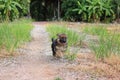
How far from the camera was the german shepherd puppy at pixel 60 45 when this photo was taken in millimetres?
9039

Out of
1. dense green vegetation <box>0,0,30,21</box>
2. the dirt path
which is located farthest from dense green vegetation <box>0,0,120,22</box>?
the dirt path

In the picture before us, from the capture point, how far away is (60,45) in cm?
916

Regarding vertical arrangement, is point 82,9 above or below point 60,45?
below

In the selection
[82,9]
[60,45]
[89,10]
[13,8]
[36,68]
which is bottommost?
[89,10]

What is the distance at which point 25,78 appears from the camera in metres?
→ 7.35

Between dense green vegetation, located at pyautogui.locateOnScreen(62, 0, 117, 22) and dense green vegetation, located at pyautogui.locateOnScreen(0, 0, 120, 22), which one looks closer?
dense green vegetation, located at pyautogui.locateOnScreen(0, 0, 120, 22)

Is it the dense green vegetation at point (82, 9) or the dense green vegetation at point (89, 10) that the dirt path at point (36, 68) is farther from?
the dense green vegetation at point (89, 10)

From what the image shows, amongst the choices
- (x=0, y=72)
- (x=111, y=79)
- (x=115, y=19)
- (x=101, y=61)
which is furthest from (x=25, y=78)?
(x=115, y=19)

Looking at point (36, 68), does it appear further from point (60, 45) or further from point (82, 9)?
point (82, 9)

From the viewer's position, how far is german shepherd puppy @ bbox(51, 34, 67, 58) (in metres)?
9.04

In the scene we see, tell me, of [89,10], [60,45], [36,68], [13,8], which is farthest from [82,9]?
[36,68]

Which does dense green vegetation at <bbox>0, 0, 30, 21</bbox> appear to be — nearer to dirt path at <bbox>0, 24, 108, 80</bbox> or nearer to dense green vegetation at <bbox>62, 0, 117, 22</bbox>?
dense green vegetation at <bbox>62, 0, 117, 22</bbox>

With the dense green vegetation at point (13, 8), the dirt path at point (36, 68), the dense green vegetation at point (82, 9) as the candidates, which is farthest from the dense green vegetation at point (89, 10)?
the dirt path at point (36, 68)

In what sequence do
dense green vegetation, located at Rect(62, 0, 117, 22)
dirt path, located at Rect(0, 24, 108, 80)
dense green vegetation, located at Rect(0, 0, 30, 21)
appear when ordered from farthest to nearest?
dense green vegetation, located at Rect(62, 0, 117, 22), dense green vegetation, located at Rect(0, 0, 30, 21), dirt path, located at Rect(0, 24, 108, 80)
